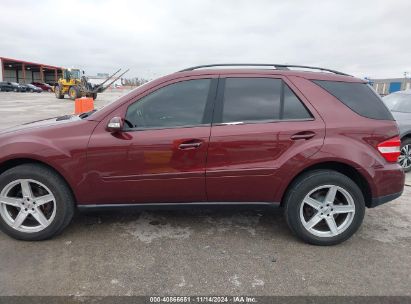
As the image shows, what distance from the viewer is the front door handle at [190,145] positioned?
3.01m

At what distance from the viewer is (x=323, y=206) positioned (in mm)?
3188

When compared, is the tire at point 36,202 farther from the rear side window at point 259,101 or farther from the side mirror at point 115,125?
the rear side window at point 259,101

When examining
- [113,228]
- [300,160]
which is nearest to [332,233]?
[300,160]

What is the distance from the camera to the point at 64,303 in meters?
2.34

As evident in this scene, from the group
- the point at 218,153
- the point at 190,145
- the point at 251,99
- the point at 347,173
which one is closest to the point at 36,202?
the point at 190,145

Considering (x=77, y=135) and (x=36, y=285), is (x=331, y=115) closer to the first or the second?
(x=77, y=135)

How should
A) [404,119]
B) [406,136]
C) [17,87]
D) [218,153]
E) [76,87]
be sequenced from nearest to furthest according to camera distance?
[218,153] < [406,136] < [404,119] < [76,87] < [17,87]

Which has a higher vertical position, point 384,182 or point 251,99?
point 251,99

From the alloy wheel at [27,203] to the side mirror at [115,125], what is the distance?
86cm

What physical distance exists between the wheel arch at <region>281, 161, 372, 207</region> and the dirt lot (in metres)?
0.50

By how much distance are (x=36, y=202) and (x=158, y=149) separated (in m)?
1.31

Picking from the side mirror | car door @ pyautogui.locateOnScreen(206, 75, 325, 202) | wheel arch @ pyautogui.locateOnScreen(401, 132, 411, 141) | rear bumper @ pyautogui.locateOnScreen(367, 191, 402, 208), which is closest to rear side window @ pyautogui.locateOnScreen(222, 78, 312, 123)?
car door @ pyautogui.locateOnScreen(206, 75, 325, 202)

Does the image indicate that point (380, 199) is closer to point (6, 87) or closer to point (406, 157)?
point (406, 157)

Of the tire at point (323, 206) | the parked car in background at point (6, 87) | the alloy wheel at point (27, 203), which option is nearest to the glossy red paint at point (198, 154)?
the tire at point (323, 206)
